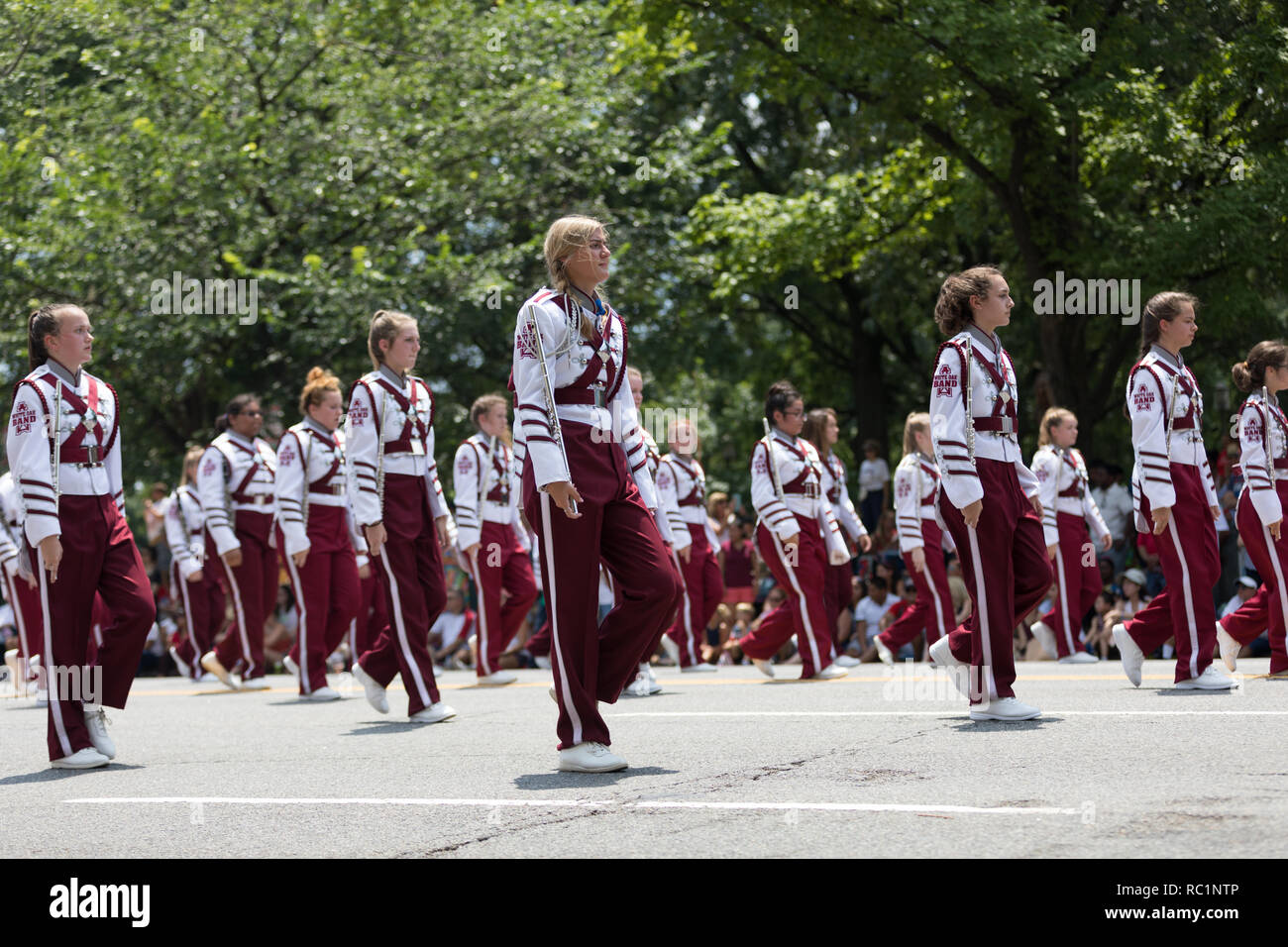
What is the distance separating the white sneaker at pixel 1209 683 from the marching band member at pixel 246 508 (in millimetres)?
8069

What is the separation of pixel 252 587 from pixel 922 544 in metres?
5.83

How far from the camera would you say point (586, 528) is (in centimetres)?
710

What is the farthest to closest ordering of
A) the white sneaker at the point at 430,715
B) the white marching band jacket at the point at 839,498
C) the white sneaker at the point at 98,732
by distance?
the white marching band jacket at the point at 839,498
the white sneaker at the point at 430,715
the white sneaker at the point at 98,732

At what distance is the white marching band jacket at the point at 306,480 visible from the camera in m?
13.0

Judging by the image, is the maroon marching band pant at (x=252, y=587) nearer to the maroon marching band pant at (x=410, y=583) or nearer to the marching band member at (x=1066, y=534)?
the maroon marching band pant at (x=410, y=583)

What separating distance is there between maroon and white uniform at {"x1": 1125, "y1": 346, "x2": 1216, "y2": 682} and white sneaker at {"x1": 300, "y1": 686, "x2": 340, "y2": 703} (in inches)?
244

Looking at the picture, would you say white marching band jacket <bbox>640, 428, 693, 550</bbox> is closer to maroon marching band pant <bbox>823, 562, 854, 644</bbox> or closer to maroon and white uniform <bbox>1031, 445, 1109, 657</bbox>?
maroon marching band pant <bbox>823, 562, 854, 644</bbox>

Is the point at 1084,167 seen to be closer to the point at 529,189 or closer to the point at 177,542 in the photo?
the point at 529,189

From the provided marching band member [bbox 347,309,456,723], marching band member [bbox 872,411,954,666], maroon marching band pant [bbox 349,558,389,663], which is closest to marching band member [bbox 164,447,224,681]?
maroon marching band pant [bbox 349,558,389,663]

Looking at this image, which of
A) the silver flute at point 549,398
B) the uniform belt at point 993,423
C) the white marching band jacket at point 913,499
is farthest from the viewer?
the white marching band jacket at point 913,499

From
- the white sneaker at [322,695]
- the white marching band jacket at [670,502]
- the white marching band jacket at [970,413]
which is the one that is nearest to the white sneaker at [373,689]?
the white sneaker at [322,695]

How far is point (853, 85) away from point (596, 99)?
6.30m

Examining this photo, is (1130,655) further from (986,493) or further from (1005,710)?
(986,493)

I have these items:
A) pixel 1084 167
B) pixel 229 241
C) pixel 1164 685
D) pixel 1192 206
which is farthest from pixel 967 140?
pixel 1164 685
